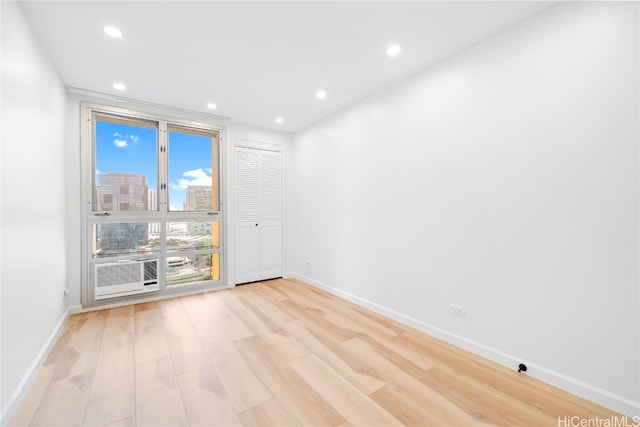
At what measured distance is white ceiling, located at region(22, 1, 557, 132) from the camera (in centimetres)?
191

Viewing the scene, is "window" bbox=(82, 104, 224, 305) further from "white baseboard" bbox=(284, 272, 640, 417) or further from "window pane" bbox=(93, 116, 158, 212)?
"white baseboard" bbox=(284, 272, 640, 417)

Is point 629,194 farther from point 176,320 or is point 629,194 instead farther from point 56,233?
point 56,233

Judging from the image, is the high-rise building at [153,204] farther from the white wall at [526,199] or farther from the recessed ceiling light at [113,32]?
the white wall at [526,199]

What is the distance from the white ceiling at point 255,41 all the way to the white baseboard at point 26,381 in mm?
2596

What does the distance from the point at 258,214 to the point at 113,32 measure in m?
2.91

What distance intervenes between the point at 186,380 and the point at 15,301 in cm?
121

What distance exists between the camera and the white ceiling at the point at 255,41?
1.91 meters

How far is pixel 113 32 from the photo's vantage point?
2.13m

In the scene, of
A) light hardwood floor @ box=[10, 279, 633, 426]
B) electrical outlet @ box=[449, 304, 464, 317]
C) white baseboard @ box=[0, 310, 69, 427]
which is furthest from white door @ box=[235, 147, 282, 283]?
electrical outlet @ box=[449, 304, 464, 317]

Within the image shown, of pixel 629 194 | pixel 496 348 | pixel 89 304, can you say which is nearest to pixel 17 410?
pixel 89 304

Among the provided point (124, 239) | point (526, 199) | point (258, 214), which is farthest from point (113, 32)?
point (526, 199)

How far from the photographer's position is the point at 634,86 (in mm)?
1580

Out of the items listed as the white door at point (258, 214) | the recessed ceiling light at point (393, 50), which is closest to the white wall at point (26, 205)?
the white door at point (258, 214)

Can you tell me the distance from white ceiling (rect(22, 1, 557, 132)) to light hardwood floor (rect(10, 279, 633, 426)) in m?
2.70
